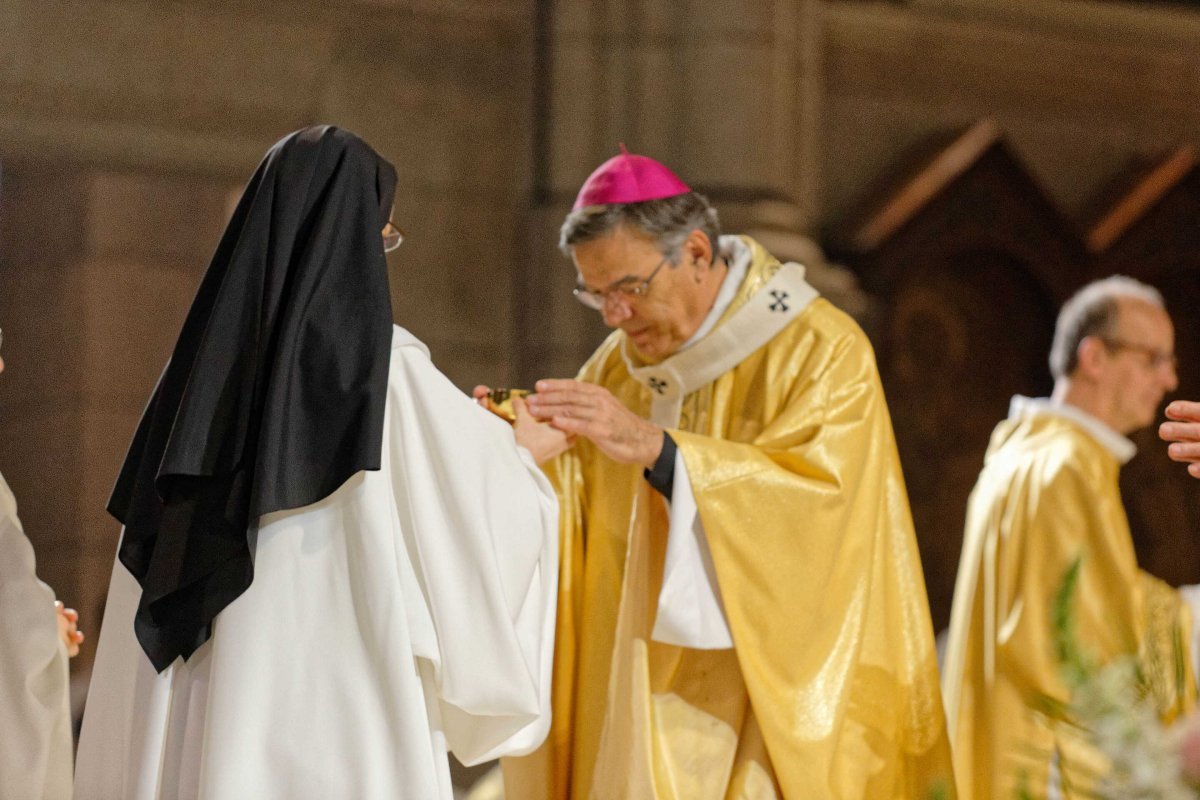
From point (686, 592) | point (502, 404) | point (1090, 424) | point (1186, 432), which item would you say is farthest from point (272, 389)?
A: point (1090, 424)

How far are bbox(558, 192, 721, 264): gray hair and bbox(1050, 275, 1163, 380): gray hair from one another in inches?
74.9

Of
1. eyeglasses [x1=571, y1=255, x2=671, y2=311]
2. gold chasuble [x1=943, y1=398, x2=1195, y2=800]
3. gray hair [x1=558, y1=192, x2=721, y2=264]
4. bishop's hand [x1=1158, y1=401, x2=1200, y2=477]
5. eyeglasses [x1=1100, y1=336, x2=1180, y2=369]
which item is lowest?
gold chasuble [x1=943, y1=398, x2=1195, y2=800]

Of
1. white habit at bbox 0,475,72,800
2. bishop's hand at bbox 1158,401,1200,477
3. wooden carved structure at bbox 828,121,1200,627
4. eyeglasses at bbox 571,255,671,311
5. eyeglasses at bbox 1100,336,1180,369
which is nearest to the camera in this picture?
bishop's hand at bbox 1158,401,1200,477

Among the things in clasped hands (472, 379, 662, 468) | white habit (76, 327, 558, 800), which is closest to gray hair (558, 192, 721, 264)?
clasped hands (472, 379, 662, 468)

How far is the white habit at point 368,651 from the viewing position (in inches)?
A: 132

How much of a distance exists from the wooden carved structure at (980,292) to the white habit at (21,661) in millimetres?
4739

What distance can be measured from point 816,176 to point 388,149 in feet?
6.62

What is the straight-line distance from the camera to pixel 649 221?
4.51 meters

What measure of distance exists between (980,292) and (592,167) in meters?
2.05

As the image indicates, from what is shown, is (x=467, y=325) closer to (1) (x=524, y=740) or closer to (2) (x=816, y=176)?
(2) (x=816, y=176)

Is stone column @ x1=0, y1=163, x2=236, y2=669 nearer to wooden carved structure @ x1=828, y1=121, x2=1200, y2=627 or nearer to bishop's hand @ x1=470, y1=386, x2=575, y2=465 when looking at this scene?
bishop's hand @ x1=470, y1=386, x2=575, y2=465

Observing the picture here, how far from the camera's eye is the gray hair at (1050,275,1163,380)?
231 inches

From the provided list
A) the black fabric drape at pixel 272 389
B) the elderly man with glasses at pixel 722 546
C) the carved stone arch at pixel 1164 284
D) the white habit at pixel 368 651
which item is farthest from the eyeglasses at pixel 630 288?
the carved stone arch at pixel 1164 284

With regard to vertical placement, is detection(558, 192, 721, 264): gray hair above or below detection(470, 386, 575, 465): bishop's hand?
above
